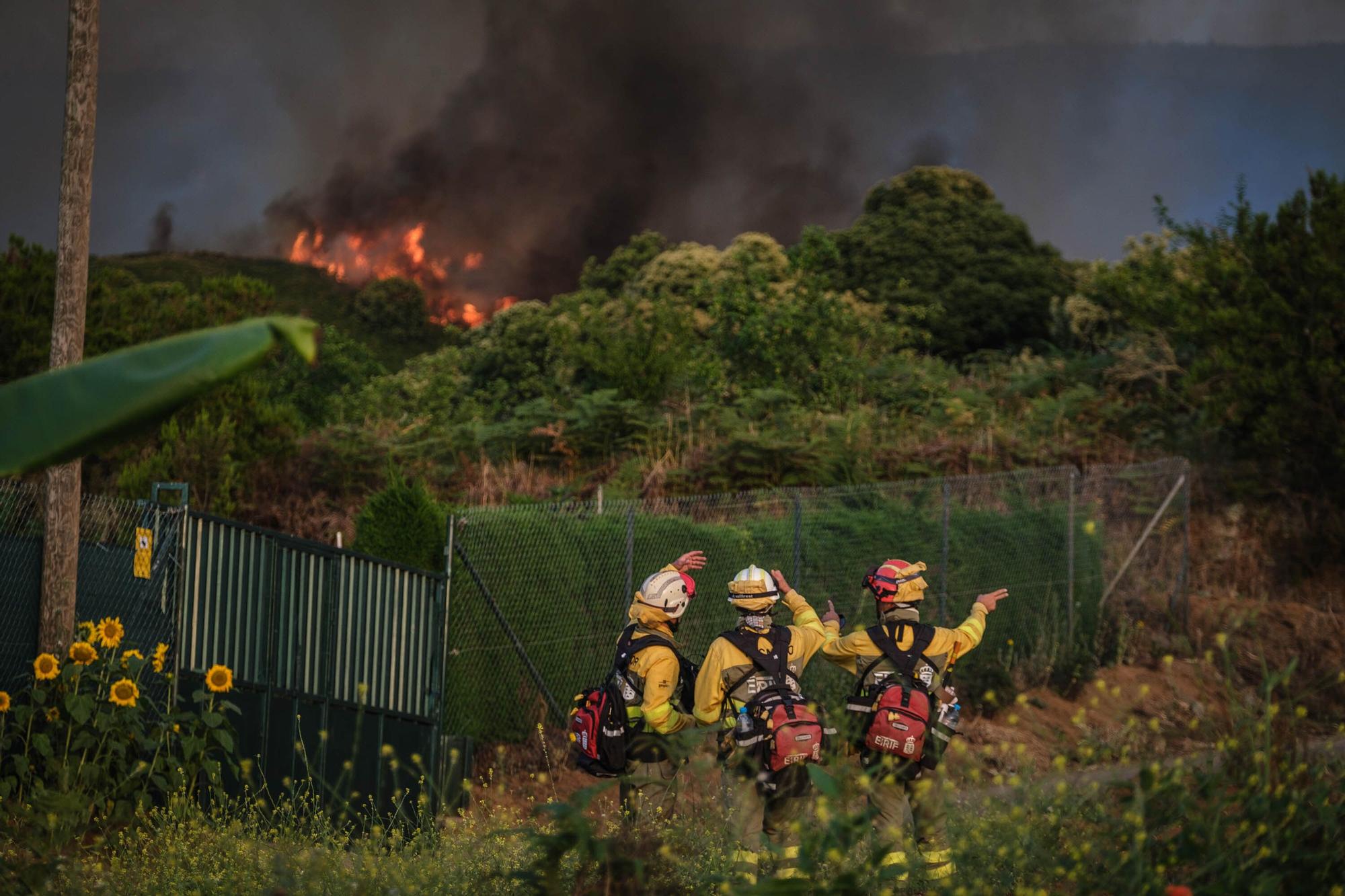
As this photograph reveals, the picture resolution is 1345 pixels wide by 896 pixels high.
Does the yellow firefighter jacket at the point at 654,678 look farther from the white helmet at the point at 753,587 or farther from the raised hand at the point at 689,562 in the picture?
the white helmet at the point at 753,587

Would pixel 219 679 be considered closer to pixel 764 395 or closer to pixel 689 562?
pixel 689 562

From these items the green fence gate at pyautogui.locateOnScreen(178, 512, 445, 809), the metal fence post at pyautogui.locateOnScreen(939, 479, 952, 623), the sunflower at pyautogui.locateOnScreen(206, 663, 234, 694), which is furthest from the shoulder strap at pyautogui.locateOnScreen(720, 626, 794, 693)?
the metal fence post at pyautogui.locateOnScreen(939, 479, 952, 623)

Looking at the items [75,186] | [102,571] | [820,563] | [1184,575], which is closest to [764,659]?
[102,571]

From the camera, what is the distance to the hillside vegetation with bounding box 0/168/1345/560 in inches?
655

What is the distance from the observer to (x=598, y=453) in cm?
1831

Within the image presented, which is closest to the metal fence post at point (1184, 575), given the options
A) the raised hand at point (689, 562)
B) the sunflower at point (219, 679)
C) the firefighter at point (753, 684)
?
the firefighter at point (753, 684)

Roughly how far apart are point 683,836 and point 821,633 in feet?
7.16

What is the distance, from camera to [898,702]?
732cm

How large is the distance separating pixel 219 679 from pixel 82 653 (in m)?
0.77

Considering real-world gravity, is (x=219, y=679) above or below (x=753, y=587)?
below

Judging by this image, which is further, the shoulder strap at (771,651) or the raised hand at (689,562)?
the raised hand at (689,562)

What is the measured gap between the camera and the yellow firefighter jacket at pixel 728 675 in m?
7.11

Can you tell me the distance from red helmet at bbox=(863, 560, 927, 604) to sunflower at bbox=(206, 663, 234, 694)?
3804 mm

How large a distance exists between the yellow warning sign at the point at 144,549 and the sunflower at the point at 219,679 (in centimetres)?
72
